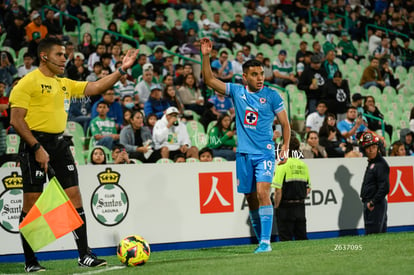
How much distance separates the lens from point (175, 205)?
11.1 m

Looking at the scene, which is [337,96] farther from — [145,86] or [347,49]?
[347,49]

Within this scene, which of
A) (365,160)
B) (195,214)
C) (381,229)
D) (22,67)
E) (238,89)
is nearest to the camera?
(238,89)

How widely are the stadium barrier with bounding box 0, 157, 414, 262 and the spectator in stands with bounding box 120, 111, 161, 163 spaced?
166cm

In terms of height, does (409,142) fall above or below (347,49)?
below

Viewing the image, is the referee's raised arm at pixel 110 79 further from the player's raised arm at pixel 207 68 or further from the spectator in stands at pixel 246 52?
the spectator in stands at pixel 246 52

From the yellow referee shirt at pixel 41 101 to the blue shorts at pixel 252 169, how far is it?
2300mm

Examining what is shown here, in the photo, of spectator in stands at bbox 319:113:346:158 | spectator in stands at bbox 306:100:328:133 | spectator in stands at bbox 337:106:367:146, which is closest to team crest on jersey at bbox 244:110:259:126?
spectator in stands at bbox 319:113:346:158

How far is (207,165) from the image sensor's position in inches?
454

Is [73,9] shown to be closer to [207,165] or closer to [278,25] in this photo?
[278,25]

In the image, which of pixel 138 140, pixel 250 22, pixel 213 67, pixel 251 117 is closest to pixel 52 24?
pixel 213 67

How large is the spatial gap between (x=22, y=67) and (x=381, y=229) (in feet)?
27.4

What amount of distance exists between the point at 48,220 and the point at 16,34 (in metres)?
11.1

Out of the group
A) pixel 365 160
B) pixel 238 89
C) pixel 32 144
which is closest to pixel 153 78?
pixel 365 160

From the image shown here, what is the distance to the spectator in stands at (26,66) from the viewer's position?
14.8 metres
